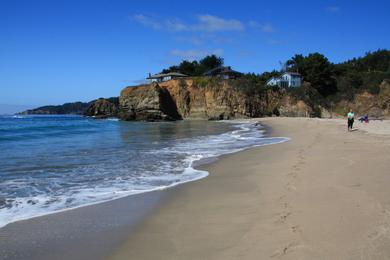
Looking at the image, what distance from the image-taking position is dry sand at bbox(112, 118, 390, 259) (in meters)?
4.06

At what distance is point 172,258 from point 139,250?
0.60m

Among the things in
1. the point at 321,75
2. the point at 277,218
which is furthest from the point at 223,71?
the point at 277,218

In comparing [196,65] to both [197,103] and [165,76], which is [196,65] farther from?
[197,103]

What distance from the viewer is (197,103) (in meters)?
65.1

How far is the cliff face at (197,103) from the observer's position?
61.8 metres

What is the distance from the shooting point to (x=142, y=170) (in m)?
10.9

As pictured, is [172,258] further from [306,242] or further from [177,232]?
[306,242]

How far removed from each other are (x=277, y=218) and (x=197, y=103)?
198ft

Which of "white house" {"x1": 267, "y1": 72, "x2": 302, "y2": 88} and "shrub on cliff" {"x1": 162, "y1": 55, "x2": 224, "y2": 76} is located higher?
"shrub on cliff" {"x1": 162, "y1": 55, "x2": 224, "y2": 76}

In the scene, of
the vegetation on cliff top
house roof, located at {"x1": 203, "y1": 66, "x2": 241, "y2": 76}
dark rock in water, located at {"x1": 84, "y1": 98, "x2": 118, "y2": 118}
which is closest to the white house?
the vegetation on cliff top

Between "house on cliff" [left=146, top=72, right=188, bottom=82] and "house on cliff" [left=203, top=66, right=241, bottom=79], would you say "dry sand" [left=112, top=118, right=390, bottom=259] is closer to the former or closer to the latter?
"house on cliff" [left=203, top=66, right=241, bottom=79]

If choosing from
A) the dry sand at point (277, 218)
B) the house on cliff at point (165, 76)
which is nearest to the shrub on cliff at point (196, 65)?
the house on cliff at point (165, 76)

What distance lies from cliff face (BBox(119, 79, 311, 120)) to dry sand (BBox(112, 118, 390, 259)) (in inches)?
2099

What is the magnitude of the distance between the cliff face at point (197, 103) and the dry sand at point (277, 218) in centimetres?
5332
